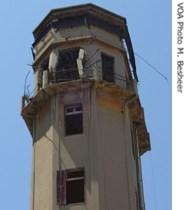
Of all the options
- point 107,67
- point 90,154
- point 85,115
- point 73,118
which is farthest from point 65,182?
point 107,67

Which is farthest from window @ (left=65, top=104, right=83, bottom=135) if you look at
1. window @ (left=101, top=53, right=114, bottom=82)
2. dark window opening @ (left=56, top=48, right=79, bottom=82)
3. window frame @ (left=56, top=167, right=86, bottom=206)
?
window @ (left=101, top=53, right=114, bottom=82)

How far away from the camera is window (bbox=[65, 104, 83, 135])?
32188 mm

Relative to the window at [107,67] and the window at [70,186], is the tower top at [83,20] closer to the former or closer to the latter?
the window at [107,67]

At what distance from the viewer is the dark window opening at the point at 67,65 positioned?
3406cm

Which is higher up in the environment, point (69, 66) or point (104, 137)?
point (69, 66)

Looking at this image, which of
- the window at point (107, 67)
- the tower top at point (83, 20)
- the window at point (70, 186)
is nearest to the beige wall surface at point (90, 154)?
the window at point (70, 186)

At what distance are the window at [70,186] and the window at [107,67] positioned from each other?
696cm

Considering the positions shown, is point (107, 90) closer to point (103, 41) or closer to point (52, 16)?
point (103, 41)

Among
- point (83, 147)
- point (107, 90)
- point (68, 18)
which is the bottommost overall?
point (83, 147)

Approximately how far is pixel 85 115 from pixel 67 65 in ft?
16.7

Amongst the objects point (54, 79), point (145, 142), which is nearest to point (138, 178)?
point (145, 142)

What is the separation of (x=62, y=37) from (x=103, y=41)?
8.08 ft

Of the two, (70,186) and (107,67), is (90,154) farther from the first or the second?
(107,67)

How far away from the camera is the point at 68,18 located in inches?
1426
